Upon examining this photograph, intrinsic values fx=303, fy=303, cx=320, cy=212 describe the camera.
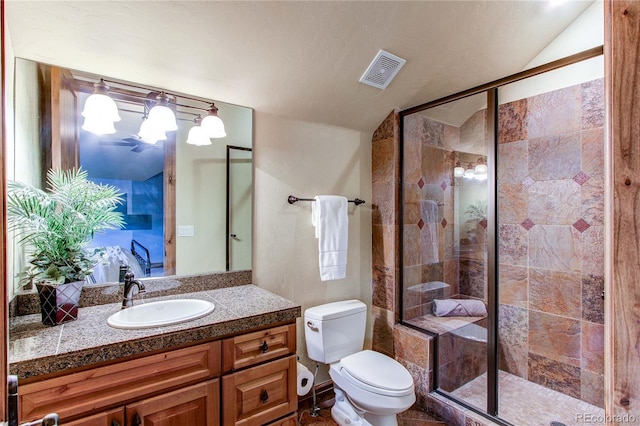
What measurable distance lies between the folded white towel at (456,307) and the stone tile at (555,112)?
140 cm

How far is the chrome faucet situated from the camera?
1452mm

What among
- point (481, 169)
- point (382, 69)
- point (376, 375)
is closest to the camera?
point (376, 375)

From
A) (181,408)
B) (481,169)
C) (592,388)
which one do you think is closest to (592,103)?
(481,169)

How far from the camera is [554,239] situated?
221cm

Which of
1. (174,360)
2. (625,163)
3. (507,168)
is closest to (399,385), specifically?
(174,360)

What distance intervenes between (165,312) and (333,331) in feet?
3.44

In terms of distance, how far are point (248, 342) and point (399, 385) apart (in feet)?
2.96

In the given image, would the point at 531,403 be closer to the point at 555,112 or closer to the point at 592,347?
the point at 592,347

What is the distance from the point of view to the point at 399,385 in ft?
5.53

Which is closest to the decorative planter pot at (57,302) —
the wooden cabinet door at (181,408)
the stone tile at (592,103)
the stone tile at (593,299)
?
the wooden cabinet door at (181,408)

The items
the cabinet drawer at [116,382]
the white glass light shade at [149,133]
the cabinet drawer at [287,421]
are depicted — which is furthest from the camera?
the white glass light shade at [149,133]

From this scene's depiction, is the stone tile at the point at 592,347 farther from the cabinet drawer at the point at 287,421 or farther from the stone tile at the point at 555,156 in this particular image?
the cabinet drawer at the point at 287,421

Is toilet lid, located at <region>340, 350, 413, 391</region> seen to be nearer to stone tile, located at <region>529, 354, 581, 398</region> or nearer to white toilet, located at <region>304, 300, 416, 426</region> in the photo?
white toilet, located at <region>304, 300, 416, 426</region>

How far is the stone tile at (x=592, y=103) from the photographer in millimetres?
1963
